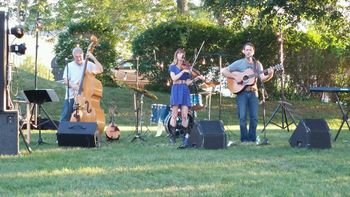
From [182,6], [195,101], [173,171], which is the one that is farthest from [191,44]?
[173,171]

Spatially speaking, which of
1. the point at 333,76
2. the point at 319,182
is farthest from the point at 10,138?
the point at 333,76

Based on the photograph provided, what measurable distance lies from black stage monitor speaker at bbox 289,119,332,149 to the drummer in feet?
6.31

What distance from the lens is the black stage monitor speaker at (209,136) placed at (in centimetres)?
847

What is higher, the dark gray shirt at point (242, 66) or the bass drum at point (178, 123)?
the dark gray shirt at point (242, 66)

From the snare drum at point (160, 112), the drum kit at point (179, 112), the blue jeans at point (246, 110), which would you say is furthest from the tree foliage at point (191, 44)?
the blue jeans at point (246, 110)

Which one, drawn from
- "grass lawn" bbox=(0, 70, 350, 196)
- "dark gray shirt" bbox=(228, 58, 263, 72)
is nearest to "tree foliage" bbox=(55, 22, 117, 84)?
"grass lawn" bbox=(0, 70, 350, 196)

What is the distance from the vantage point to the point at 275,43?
1798cm

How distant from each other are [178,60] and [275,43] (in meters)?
9.07

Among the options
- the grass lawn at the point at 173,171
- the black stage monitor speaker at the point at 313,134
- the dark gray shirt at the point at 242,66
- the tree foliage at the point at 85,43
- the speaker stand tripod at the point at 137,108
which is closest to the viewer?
the grass lawn at the point at 173,171

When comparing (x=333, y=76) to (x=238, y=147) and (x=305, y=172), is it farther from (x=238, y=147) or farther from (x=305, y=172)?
(x=305, y=172)

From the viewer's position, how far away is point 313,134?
333 inches

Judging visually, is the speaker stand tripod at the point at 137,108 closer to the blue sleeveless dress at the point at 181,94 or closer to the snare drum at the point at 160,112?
the snare drum at the point at 160,112

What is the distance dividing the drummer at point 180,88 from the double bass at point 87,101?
1.28m

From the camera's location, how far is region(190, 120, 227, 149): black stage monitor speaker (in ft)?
27.8
